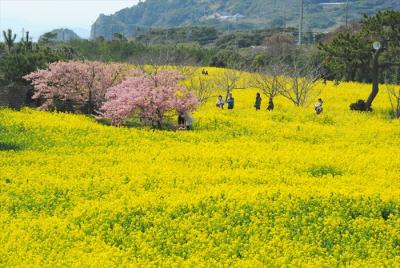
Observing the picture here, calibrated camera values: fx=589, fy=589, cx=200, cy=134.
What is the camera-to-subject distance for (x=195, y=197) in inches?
650

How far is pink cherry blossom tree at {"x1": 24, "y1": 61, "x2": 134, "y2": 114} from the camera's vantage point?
34.3 m

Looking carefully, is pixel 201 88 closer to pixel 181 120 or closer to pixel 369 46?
pixel 369 46

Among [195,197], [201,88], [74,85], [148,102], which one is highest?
[74,85]

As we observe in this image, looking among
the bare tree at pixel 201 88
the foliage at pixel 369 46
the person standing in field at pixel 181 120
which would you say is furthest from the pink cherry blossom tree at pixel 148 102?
the foliage at pixel 369 46

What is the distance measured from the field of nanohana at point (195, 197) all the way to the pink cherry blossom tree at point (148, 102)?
1735 millimetres

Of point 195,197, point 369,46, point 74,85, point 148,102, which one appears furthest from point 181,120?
point 369,46

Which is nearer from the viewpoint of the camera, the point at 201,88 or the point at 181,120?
the point at 181,120

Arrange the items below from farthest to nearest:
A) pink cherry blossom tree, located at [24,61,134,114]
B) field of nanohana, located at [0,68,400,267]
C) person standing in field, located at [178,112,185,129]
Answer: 1. pink cherry blossom tree, located at [24,61,134,114]
2. person standing in field, located at [178,112,185,129]
3. field of nanohana, located at [0,68,400,267]

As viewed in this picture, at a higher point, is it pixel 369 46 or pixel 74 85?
pixel 369 46

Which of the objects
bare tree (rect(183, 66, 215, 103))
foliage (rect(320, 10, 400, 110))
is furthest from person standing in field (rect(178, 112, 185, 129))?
foliage (rect(320, 10, 400, 110))

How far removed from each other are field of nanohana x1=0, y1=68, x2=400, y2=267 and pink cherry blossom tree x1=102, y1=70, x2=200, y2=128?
5.69 ft

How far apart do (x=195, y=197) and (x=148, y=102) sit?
45.1ft

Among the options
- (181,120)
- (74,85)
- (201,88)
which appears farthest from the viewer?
(201,88)

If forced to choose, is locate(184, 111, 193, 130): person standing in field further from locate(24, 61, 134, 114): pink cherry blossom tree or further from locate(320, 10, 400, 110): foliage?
locate(320, 10, 400, 110): foliage
